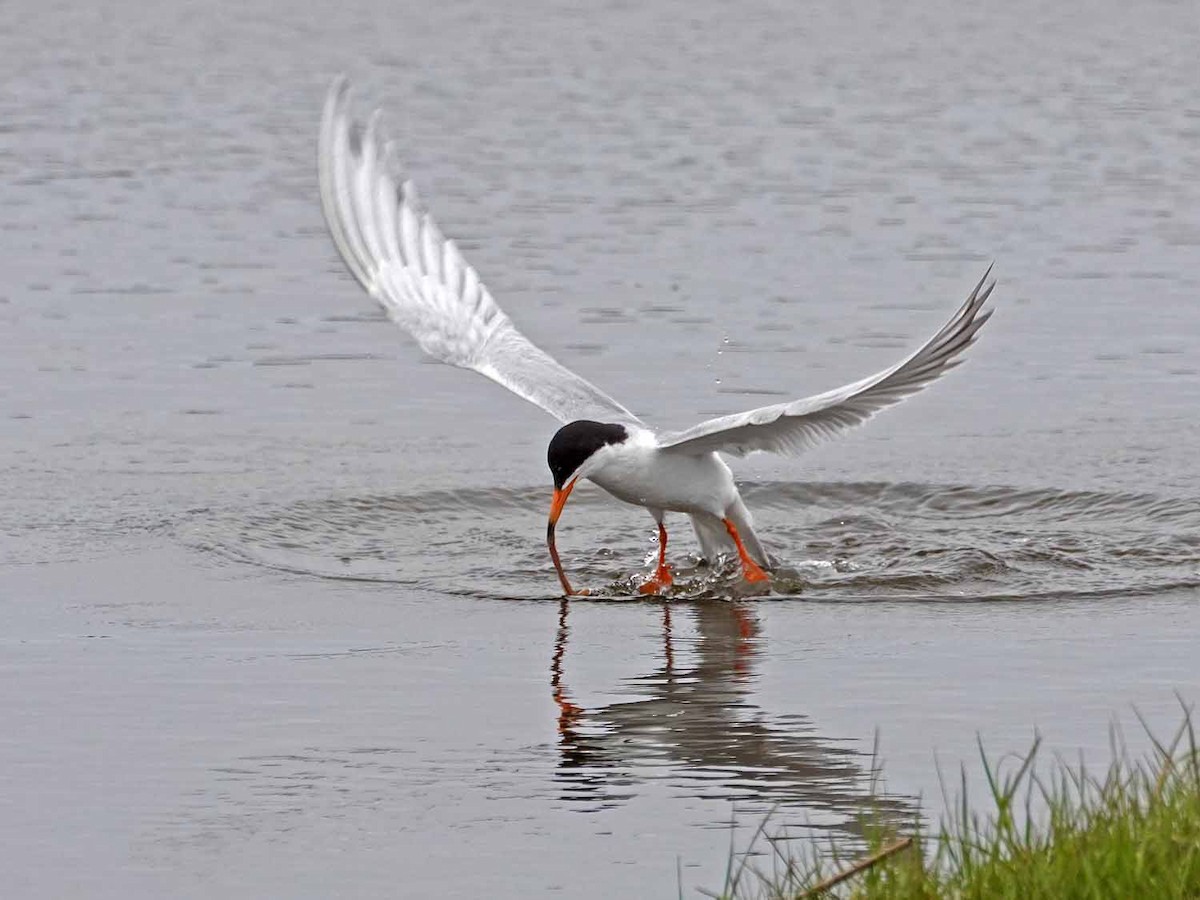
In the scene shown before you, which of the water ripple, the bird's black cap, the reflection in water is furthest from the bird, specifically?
the reflection in water

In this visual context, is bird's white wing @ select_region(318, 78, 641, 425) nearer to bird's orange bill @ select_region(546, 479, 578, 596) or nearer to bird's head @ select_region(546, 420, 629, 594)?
bird's head @ select_region(546, 420, 629, 594)

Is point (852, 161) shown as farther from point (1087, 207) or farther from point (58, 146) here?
point (58, 146)

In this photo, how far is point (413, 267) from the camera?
12297mm

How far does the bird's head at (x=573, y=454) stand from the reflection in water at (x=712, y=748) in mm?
920

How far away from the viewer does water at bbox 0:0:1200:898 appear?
7.27 metres

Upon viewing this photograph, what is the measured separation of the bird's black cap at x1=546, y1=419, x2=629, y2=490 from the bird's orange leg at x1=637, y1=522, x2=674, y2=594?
0.78 metres

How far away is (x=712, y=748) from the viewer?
7.75 meters

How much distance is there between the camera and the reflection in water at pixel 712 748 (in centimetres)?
714

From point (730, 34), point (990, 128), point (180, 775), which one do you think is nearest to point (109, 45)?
point (730, 34)

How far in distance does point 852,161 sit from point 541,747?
626 inches

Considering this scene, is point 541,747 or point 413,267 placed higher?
point 413,267

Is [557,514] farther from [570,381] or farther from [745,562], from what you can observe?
[570,381]

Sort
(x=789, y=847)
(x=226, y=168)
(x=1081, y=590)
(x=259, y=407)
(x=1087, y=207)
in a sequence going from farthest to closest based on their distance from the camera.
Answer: (x=226, y=168) < (x=1087, y=207) < (x=259, y=407) < (x=1081, y=590) < (x=789, y=847)

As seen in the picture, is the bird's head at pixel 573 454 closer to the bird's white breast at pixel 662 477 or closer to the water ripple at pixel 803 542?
the bird's white breast at pixel 662 477
